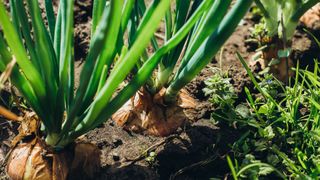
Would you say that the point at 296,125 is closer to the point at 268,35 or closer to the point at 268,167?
the point at 268,167

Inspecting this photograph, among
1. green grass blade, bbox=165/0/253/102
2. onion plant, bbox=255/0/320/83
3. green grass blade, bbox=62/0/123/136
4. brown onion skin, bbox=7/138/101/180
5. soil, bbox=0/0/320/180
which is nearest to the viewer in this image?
green grass blade, bbox=62/0/123/136

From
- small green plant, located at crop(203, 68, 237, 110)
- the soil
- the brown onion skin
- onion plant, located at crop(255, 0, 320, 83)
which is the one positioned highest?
onion plant, located at crop(255, 0, 320, 83)

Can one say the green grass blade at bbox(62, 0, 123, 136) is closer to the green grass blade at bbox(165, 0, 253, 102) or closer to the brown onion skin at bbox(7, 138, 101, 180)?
the brown onion skin at bbox(7, 138, 101, 180)

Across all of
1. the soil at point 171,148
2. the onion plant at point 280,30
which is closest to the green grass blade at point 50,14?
the soil at point 171,148

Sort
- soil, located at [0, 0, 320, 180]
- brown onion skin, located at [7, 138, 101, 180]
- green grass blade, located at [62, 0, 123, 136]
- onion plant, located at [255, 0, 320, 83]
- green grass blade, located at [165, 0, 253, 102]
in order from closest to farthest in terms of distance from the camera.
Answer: green grass blade, located at [62, 0, 123, 136], green grass blade, located at [165, 0, 253, 102], brown onion skin, located at [7, 138, 101, 180], soil, located at [0, 0, 320, 180], onion plant, located at [255, 0, 320, 83]

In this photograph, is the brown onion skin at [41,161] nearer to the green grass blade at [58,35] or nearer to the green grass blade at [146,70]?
the green grass blade at [146,70]

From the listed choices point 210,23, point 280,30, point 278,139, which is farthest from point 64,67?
point 280,30

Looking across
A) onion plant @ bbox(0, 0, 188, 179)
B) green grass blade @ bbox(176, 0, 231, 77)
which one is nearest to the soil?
onion plant @ bbox(0, 0, 188, 179)

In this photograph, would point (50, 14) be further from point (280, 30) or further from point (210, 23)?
point (280, 30)
